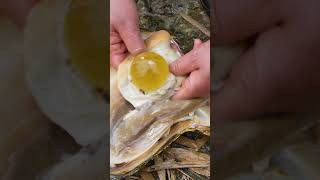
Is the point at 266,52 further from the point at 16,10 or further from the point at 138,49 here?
the point at 16,10

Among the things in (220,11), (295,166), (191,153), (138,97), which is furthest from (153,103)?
(295,166)

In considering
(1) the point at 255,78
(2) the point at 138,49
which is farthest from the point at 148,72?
(1) the point at 255,78

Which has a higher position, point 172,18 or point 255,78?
point 172,18

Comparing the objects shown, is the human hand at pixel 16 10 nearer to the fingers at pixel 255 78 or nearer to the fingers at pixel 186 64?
the fingers at pixel 186 64

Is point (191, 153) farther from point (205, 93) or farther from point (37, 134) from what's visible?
point (37, 134)

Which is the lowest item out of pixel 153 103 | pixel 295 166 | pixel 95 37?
pixel 295 166

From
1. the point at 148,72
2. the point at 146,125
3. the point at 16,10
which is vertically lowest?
the point at 146,125
